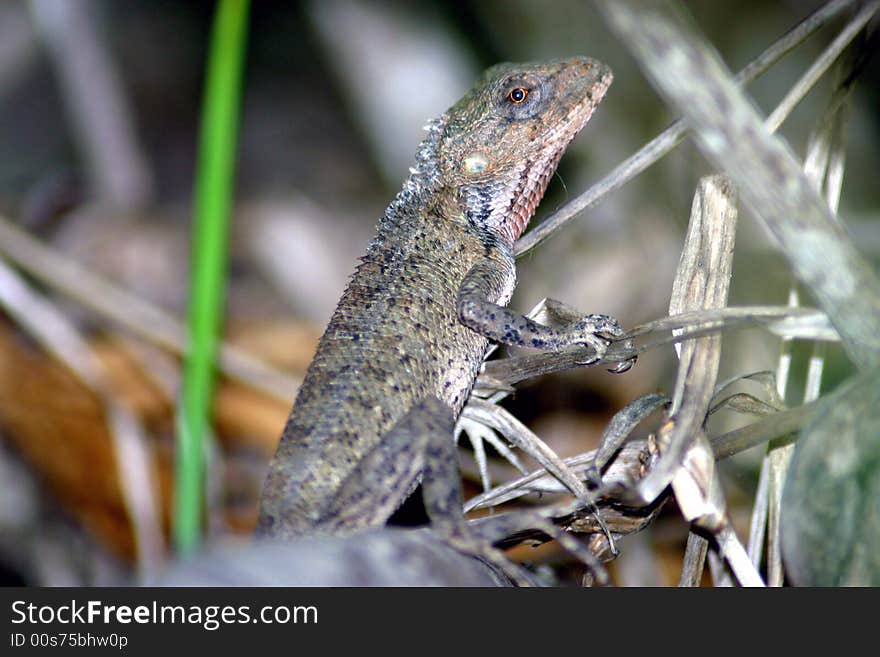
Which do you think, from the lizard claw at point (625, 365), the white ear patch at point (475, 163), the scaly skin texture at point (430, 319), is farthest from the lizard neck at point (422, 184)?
the lizard claw at point (625, 365)

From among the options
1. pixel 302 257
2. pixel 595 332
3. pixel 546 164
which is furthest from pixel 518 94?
pixel 302 257

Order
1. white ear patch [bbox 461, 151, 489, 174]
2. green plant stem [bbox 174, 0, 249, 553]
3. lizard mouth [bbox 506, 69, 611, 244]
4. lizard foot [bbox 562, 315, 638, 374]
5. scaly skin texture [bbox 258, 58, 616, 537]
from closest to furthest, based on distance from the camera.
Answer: green plant stem [bbox 174, 0, 249, 553] < scaly skin texture [bbox 258, 58, 616, 537] < lizard foot [bbox 562, 315, 638, 374] < lizard mouth [bbox 506, 69, 611, 244] < white ear patch [bbox 461, 151, 489, 174]

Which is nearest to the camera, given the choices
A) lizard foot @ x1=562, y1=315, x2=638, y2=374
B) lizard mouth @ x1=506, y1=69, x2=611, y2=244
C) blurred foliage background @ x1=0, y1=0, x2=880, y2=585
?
lizard foot @ x1=562, y1=315, x2=638, y2=374

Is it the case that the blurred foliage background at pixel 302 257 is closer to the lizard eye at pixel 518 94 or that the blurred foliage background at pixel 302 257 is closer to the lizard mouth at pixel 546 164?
the lizard mouth at pixel 546 164

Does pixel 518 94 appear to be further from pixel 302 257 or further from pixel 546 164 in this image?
pixel 302 257

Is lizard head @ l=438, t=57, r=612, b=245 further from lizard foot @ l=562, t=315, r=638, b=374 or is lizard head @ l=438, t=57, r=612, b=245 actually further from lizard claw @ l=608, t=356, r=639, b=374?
lizard claw @ l=608, t=356, r=639, b=374

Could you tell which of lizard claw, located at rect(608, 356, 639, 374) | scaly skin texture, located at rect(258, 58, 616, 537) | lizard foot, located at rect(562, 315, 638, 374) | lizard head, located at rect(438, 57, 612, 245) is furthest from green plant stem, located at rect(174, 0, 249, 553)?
lizard head, located at rect(438, 57, 612, 245)

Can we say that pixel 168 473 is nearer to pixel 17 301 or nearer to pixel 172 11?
pixel 17 301

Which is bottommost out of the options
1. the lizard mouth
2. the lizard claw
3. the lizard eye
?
the lizard claw

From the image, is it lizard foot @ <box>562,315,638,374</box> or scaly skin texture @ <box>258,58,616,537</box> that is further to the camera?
lizard foot @ <box>562,315,638,374</box>
